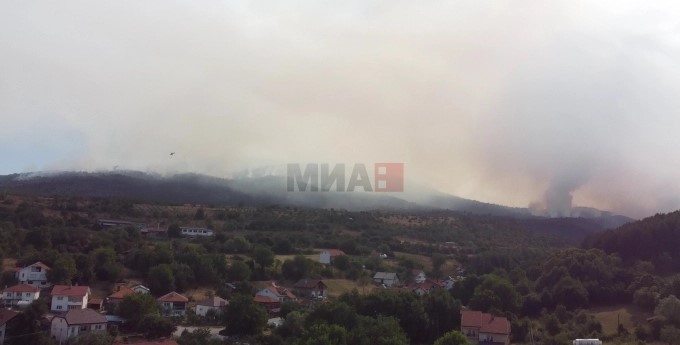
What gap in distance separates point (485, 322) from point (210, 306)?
850 inches

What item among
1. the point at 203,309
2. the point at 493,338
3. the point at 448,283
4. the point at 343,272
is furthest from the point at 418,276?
the point at 203,309

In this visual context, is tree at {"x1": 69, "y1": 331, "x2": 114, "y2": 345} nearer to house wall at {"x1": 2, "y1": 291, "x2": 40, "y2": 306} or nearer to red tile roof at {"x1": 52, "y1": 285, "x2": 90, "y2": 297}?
red tile roof at {"x1": 52, "y1": 285, "x2": 90, "y2": 297}

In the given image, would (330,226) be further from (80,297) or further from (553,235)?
(80,297)

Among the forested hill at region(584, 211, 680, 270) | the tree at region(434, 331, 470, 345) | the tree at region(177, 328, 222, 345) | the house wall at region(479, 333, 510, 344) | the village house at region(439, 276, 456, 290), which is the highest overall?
the forested hill at region(584, 211, 680, 270)

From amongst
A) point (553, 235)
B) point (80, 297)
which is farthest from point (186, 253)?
point (553, 235)

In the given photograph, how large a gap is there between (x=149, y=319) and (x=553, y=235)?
80.2 metres

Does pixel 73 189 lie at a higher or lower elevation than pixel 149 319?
higher

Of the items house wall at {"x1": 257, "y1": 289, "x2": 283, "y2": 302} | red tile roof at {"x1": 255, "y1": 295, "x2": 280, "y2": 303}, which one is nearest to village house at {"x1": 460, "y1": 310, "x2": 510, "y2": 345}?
red tile roof at {"x1": 255, "y1": 295, "x2": 280, "y2": 303}

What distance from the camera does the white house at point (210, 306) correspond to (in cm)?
4647

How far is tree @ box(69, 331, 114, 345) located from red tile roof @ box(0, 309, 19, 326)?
5044 millimetres

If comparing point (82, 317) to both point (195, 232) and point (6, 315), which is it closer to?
point (6, 315)

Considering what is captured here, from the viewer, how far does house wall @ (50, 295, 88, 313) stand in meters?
44.8

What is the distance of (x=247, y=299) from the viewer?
4238 centimetres

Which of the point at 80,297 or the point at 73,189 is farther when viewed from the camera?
the point at 73,189
